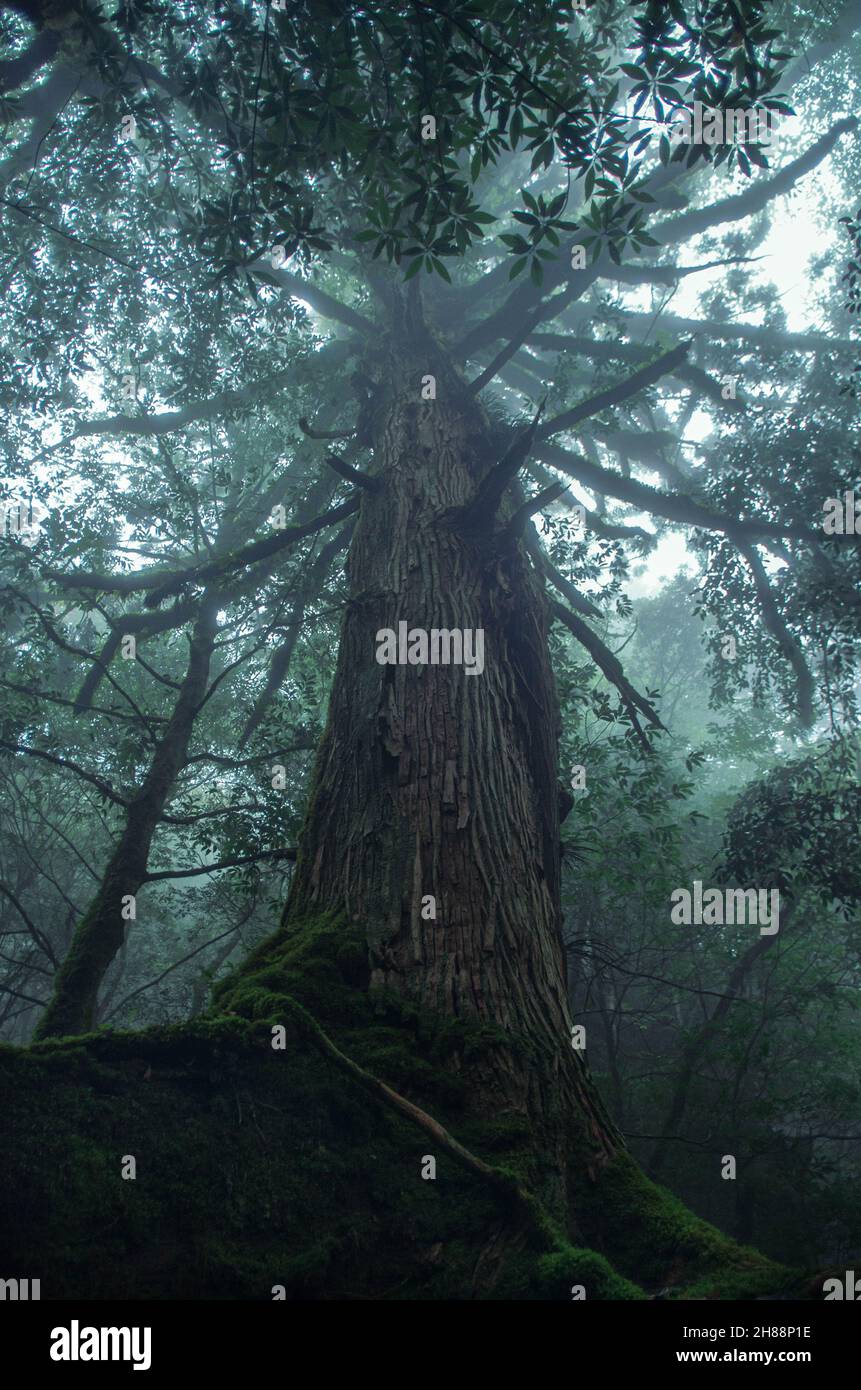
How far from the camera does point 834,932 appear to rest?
10.1 m

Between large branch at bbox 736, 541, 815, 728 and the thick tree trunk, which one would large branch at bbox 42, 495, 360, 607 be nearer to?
the thick tree trunk

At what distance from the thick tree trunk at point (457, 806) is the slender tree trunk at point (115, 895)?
128cm

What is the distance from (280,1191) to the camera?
1.99 m

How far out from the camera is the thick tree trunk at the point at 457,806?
2.76 metres

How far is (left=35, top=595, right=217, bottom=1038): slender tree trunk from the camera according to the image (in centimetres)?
382

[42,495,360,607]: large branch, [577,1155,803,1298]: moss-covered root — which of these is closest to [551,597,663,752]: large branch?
[42,495,360,607]: large branch

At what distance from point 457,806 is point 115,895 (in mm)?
2076
